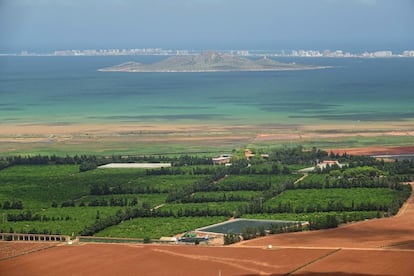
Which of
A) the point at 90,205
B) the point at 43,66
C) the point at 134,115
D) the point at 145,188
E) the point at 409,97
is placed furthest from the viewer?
the point at 43,66

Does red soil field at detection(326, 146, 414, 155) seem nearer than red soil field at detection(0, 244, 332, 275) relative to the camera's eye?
No

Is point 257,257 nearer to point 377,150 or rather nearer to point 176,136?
point 377,150

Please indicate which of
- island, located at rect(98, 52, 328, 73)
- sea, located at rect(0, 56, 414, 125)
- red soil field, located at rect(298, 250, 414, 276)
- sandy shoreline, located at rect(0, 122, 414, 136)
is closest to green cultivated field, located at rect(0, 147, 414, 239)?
red soil field, located at rect(298, 250, 414, 276)

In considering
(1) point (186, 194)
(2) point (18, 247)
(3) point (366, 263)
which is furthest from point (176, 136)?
(3) point (366, 263)

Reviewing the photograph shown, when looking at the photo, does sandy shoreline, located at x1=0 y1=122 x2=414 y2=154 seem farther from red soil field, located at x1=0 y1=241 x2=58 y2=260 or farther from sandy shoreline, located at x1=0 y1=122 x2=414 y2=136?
red soil field, located at x1=0 y1=241 x2=58 y2=260

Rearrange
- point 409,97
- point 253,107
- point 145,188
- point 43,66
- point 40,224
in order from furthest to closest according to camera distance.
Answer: point 43,66
point 409,97
point 253,107
point 145,188
point 40,224

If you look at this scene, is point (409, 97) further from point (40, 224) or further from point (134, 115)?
point (40, 224)

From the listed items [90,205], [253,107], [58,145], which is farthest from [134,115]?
[90,205]

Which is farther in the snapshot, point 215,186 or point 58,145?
point 58,145
